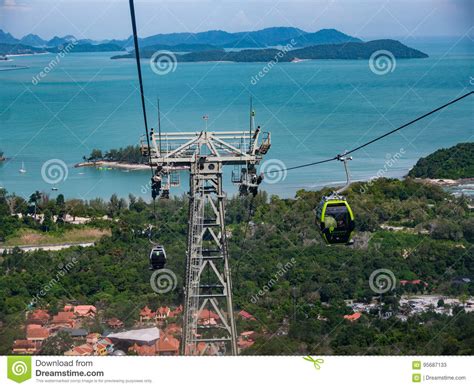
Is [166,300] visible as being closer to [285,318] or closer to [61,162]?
[285,318]

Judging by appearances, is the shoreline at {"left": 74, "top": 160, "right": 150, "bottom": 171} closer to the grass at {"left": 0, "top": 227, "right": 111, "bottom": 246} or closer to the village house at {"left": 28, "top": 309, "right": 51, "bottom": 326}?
the grass at {"left": 0, "top": 227, "right": 111, "bottom": 246}

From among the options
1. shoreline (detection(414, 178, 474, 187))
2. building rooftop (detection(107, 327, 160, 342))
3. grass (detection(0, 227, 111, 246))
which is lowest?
building rooftop (detection(107, 327, 160, 342))

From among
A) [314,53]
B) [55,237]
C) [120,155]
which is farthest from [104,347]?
[314,53]

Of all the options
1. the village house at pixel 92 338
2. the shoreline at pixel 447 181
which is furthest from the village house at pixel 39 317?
the shoreline at pixel 447 181

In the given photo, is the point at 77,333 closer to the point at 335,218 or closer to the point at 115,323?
the point at 115,323

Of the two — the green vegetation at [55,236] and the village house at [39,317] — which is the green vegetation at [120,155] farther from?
the village house at [39,317]

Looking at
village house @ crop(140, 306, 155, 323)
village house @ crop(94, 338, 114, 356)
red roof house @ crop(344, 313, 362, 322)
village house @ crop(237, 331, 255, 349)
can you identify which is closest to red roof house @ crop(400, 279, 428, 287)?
red roof house @ crop(344, 313, 362, 322)
